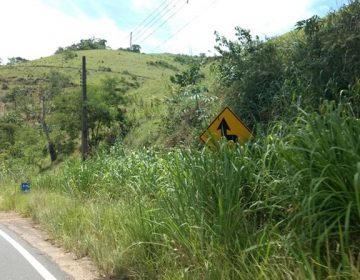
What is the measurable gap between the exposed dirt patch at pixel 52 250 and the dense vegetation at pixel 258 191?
0.26 m

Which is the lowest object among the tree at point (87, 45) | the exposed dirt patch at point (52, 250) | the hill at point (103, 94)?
the exposed dirt patch at point (52, 250)

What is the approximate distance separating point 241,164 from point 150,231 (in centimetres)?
211

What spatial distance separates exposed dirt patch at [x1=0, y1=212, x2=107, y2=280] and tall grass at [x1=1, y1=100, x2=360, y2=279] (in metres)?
0.24

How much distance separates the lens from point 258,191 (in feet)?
21.3

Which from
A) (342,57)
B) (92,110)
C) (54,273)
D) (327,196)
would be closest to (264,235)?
(327,196)

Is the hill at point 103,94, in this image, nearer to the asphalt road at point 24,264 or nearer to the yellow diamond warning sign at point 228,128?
the asphalt road at point 24,264

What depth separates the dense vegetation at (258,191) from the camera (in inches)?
187

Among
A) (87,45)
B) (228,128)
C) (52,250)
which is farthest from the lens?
(87,45)

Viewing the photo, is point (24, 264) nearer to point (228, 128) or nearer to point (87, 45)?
point (228, 128)

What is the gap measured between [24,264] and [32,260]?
1.52 ft

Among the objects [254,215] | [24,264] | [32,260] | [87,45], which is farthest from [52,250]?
[87,45]

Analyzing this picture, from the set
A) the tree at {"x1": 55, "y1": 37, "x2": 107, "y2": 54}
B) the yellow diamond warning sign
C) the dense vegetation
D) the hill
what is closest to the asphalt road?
the dense vegetation

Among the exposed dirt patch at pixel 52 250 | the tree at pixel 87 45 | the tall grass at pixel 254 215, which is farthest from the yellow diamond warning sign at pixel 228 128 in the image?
the tree at pixel 87 45

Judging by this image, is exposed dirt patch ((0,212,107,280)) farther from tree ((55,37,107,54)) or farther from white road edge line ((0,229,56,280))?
tree ((55,37,107,54))
